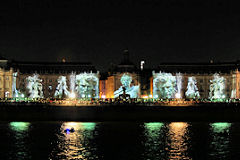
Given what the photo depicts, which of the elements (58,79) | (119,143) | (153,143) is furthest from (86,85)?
(153,143)

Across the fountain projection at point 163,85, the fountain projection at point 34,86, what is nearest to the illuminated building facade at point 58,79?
the fountain projection at point 34,86

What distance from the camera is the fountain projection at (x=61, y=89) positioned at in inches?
5766

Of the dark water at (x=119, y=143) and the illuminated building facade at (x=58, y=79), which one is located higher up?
the illuminated building facade at (x=58, y=79)

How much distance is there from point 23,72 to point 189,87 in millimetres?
60770

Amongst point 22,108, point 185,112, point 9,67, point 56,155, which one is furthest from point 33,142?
point 9,67

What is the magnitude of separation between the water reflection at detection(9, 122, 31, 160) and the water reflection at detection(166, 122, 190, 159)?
53.4 ft

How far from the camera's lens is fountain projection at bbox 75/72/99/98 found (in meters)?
150

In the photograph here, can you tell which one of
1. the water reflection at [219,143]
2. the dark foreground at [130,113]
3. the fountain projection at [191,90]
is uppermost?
the fountain projection at [191,90]

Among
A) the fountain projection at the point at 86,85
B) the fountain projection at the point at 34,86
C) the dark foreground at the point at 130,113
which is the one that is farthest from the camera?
the fountain projection at the point at 86,85

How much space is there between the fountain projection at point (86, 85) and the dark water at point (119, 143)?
77737mm

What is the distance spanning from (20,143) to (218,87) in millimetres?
105068

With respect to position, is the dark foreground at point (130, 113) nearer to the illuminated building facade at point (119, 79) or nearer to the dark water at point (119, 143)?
the dark water at point (119, 143)

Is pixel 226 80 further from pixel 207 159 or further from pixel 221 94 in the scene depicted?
pixel 207 159

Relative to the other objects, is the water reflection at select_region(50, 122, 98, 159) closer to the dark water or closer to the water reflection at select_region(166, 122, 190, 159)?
the dark water
